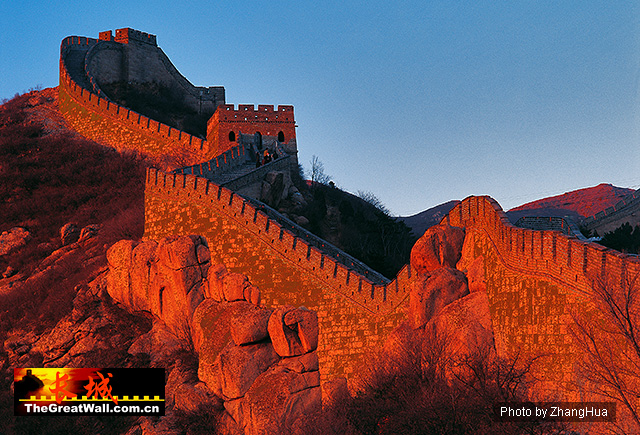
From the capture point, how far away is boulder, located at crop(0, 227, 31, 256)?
111 feet

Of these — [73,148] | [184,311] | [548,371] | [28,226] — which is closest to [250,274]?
[184,311]

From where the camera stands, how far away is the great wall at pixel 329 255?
14242 mm

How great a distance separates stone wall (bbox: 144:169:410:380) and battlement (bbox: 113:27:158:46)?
27538mm

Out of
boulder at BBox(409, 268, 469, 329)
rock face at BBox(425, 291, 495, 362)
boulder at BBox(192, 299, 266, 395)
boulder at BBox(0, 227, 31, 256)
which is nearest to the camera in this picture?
rock face at BBox(425, 291, 495, 362)

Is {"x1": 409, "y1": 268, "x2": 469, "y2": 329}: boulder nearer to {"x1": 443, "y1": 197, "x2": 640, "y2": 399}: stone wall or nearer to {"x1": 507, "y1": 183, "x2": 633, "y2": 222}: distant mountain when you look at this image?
{"x1": 443, "y1": 197, "x2": 640, "y2": 399}: stone wall

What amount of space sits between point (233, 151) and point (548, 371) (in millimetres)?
22012

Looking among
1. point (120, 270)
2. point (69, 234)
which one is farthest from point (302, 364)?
point (69, 234)

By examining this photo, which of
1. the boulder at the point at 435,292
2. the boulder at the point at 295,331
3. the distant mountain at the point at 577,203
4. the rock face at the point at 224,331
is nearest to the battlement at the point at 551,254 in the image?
the boulder at the point at 435,292

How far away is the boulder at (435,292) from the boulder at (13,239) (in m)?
22.5

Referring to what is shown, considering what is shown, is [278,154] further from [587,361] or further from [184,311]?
[587,361]

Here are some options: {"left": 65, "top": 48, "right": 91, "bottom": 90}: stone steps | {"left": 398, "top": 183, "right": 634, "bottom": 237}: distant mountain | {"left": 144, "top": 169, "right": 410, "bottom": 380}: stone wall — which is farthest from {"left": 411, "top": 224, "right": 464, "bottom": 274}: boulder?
{"left": 65, "top": 48, "right": 91, "bottom": 90}: stone steps

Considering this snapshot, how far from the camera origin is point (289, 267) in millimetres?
23531

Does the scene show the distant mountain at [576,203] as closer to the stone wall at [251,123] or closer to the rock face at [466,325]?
the stone wall at [251,123]

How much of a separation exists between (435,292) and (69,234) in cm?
2013
